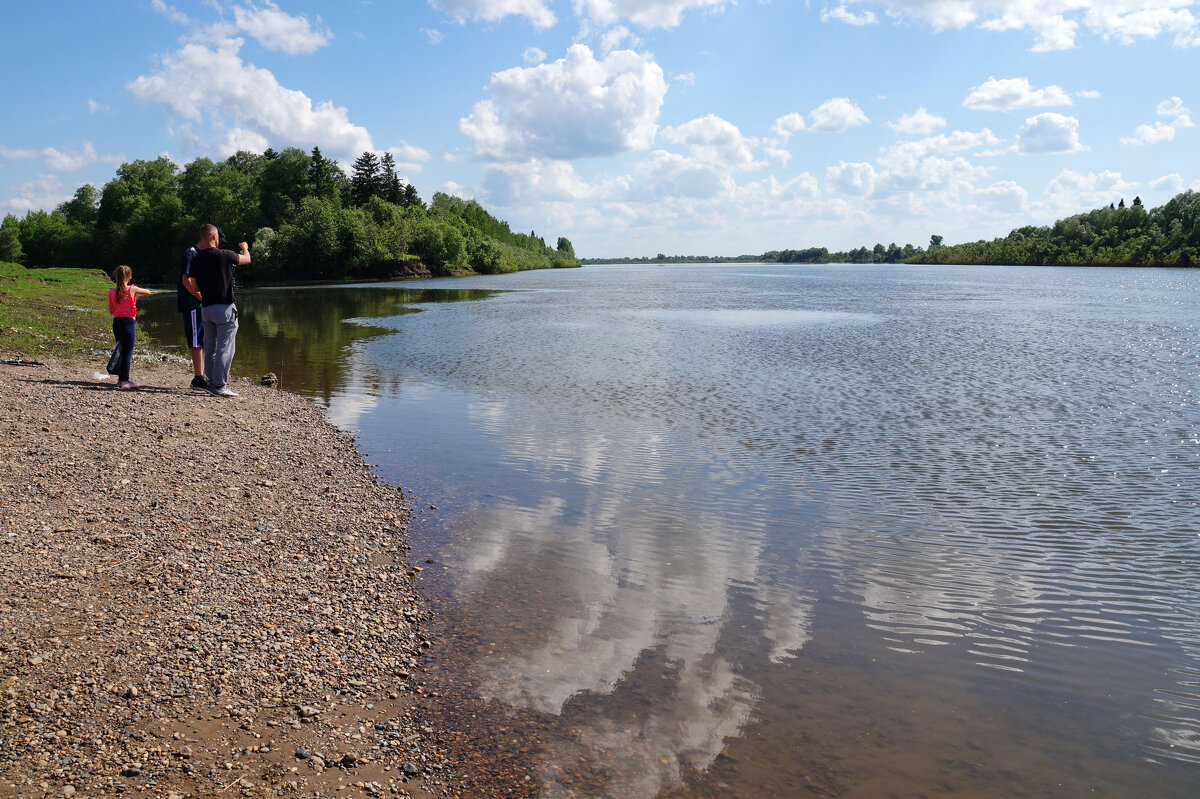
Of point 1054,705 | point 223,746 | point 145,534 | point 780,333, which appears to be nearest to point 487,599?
point 223,746

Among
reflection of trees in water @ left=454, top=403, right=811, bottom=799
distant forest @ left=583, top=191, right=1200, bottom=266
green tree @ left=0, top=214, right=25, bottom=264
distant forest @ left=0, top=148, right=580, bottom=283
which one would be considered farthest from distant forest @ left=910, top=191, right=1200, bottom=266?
green tree @ left=0, top=214, right=25, bottom=264

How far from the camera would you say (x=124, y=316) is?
1611 cm

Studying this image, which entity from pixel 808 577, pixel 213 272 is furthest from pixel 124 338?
pixel 808 577

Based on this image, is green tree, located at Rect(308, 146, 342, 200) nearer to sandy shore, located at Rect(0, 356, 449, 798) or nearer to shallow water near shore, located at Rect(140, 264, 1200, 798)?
shallow water near shore, located at Rect(140, 264, 1200, 798)

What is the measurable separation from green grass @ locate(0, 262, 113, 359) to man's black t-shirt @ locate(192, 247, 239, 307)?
7.49m

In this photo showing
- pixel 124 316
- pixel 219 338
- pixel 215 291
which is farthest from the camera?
pixel 219 338

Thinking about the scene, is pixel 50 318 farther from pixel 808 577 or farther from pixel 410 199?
pixel 410 199

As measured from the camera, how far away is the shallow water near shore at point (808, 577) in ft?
18.7

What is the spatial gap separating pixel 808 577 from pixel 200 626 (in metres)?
6.34

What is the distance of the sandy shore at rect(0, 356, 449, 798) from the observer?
485cm

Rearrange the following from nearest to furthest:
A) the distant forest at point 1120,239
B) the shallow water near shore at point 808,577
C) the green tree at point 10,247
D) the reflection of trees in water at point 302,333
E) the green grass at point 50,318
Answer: the shallow water near shore at point 808,577
the green grass at point 50,318
the reflection of trees in water at point 302,333
the green tree at point 10,247
the distant forest at point 1120,239

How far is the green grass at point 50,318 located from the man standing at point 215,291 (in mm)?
7014

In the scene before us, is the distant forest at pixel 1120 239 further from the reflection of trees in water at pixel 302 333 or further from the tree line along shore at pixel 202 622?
the tree line along shore at pixel 202 622

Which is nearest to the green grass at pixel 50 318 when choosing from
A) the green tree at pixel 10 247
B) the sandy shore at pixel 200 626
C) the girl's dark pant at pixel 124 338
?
the girl's dark pant at pixel 124 338
